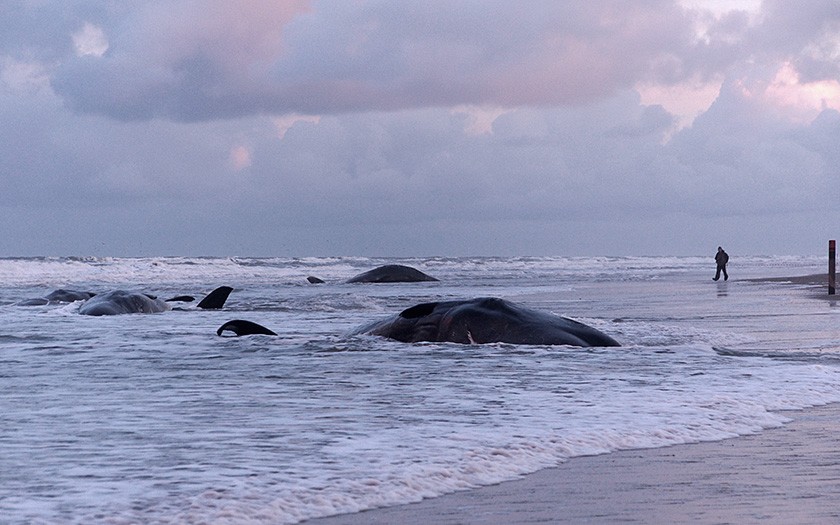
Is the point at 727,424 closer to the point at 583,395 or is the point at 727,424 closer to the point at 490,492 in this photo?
the point at 583,395

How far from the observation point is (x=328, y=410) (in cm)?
575

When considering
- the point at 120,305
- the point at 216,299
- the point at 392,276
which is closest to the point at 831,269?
the point at 216,299

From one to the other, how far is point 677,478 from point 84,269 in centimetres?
4995

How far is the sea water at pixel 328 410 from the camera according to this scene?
3877mm

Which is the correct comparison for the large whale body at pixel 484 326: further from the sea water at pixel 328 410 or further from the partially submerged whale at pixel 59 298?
the partially submerged whale at pixel 59 298

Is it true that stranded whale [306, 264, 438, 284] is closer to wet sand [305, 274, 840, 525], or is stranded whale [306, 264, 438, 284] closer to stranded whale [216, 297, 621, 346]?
stranded whale [216, 297, 621, 346]

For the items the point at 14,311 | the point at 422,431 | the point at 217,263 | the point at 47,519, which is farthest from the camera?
the point at 217,263

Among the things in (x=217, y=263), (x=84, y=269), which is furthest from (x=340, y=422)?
(x=217, y=263)

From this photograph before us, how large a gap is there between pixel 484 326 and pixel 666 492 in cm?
562

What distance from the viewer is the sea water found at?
3.88 metres

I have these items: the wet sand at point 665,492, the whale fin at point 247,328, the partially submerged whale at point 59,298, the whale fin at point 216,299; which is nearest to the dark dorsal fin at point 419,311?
the whale fin at point 247,328

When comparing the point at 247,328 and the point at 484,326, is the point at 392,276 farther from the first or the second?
the point at 484,326

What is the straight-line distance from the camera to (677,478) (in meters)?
4.16

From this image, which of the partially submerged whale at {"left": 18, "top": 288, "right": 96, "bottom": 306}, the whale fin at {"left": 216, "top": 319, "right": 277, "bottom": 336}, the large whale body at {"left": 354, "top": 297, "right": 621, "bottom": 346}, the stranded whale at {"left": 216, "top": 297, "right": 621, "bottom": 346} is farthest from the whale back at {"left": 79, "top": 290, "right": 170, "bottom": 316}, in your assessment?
the large whale body at {"left": 354, "top": 297, "right": 621, "bottom": 346}
